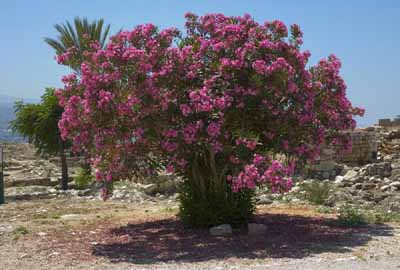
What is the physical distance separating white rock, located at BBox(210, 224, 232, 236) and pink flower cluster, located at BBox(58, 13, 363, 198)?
3.13ft

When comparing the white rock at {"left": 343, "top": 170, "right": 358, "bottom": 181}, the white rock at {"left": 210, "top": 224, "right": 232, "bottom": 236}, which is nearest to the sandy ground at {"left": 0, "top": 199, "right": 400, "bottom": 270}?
the white rock at {"left": 210, "top": 224, "right": 232, "bottom": 236}

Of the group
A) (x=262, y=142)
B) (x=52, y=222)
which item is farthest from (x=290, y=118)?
(x=52, y=222)

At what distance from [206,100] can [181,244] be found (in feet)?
7.43

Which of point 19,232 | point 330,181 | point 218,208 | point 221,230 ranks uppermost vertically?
point 330,181

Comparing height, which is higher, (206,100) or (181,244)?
(206,100)

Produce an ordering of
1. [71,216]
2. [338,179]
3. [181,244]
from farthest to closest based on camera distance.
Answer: [338,179]
[71,216]
[181,244]

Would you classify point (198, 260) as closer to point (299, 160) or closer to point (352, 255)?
point (352, 255)

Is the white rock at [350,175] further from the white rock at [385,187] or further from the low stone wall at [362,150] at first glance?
the low stone wall at [362,150]

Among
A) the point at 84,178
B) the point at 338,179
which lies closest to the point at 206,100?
the point at 84,178

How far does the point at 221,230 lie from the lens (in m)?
9.55

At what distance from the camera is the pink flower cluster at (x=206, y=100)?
8.55 metres

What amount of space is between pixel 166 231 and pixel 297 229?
223 centimetres

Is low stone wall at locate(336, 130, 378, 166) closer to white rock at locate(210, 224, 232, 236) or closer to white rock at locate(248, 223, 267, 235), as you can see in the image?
white rock at locate(248, 223, 267, 235)

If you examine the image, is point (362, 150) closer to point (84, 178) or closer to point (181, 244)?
point (84, 178)
